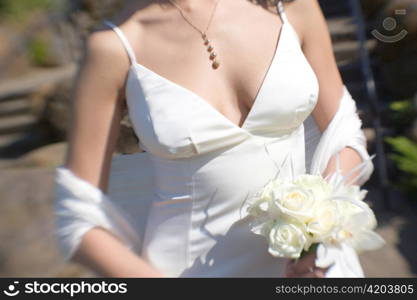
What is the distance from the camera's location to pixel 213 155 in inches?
70.3

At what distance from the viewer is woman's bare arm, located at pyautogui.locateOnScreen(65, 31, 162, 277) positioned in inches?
66.2

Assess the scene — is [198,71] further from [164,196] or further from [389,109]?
[389,109]

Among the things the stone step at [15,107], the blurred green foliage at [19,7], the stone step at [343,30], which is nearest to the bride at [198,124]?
the stone step at [343,30]

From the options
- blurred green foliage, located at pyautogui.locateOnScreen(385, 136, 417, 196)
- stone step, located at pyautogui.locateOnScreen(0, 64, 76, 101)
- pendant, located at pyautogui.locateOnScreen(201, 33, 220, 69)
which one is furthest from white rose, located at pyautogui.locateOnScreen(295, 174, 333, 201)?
stone step, located at pyautogui.locateOnScreen(0, 64, 76, 101)

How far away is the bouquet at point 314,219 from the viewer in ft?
5.07

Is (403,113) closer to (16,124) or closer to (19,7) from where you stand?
(16,124)

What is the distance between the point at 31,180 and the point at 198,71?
15.8 ft

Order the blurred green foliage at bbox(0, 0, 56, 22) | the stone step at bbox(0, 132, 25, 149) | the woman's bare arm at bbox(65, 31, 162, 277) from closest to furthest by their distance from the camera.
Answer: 1. the woman's bare arm at bbox(65, 31, 162, 277)
2. the stone step at bbox(0, 132, 25, 149)
3. the blurred green foliage at bbox(0, 0, 56, 22)

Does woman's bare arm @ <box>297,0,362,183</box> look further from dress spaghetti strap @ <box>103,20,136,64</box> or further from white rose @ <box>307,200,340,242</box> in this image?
dress spaghetti strap @ <box>103,20,136,64</box>

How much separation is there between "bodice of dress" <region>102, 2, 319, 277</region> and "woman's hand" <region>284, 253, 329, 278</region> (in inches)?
8.0

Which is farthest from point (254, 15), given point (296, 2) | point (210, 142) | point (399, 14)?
point (399, 14)

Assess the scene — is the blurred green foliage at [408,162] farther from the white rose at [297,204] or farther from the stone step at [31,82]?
the stone step at [31,82]

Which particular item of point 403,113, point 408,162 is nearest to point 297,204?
point 408,162

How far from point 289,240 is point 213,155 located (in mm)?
361
